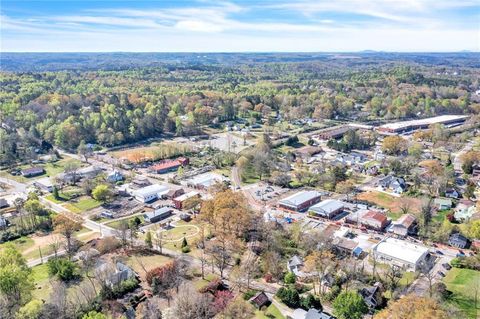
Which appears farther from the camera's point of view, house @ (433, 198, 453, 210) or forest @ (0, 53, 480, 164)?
forest @ (0, 53, 480, 164)

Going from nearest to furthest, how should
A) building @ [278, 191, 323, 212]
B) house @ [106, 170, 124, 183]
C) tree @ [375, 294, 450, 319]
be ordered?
tree @ [375, 294, 450, 319], building @ [278, 191, 323, 212], house @ [106, 170, 124, 183]

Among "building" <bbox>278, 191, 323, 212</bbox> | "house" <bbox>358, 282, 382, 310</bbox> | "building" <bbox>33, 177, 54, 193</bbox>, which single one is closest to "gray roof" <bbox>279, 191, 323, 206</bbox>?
"building" <bbox>278, 191, 323, 212</bbox>

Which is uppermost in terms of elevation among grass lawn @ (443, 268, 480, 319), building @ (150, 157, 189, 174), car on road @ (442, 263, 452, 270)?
building @ (150, 157, 189, 174)

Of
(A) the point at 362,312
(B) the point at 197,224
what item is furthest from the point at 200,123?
(A) the point at 362,312

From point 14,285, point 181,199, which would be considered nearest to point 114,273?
point 14,285

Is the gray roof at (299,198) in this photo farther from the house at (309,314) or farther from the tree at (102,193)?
the tree at (102,193)

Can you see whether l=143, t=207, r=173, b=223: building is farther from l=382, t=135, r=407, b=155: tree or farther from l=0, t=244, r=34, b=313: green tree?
l=382, t=135, r=407, b=155: tree

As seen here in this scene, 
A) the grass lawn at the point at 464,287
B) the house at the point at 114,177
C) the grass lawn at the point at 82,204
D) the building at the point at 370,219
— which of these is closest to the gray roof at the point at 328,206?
the building at the point at 370,219

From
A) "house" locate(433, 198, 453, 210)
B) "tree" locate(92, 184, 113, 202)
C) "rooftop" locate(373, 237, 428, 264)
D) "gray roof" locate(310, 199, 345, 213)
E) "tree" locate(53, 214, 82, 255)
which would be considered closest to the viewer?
"rooftop" locate(373, 237, 428, 264)

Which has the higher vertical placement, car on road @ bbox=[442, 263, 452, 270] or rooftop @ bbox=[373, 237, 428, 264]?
rooftop @ bbox=[373, 237, 428, 264]

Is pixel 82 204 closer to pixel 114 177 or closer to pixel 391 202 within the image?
pixel 114 177
